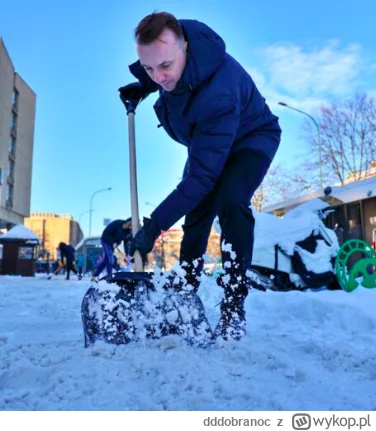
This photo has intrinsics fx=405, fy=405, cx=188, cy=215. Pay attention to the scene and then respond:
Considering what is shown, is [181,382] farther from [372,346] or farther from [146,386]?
[372,346]

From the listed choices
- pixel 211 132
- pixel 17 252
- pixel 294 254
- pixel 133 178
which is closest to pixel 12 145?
pixel 17 252

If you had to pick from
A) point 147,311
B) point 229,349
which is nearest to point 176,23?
point 147,311

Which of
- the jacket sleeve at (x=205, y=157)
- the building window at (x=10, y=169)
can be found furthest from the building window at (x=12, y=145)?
the jacket sleeve at (x=205, y=157)

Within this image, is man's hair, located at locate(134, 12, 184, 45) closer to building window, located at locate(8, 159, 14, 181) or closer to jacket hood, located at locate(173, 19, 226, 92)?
jacket hood, located at locate(173, 19, 226, 92)

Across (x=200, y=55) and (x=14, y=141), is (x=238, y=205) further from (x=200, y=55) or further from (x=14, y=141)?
(x=14, y=141)

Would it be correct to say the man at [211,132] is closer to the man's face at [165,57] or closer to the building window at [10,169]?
the man's face at [165,57]

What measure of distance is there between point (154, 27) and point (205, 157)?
543mm

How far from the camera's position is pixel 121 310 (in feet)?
5.59

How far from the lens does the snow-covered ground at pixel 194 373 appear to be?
42.4 inches

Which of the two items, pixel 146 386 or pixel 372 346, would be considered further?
pixel 372 346

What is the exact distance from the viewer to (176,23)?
165 cm

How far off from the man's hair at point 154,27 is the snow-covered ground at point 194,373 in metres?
1.20

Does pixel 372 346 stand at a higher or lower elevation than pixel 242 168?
lower
